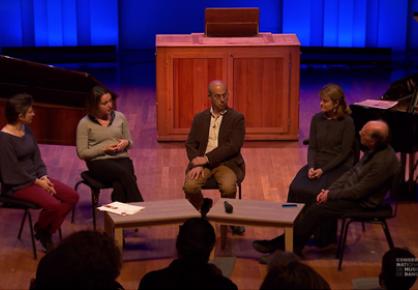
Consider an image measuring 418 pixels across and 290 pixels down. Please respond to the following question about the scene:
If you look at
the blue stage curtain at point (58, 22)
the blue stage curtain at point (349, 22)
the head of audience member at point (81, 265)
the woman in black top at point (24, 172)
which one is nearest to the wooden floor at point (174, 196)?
the woman in black top at point (24, 172)

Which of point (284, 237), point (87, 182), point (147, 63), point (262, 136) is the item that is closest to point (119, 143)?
point (87, 182)

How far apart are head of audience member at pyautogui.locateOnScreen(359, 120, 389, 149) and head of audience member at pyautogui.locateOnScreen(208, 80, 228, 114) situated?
1.21 metres

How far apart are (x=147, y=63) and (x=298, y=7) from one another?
2.31m

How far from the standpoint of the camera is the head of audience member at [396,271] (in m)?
4.38

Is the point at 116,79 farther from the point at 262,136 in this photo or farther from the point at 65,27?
the point at 262,136

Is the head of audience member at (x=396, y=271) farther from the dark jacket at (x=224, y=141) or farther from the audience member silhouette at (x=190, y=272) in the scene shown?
the dark jacket at (x=224, y=141)

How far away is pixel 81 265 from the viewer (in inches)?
160

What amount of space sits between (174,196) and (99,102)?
1368 millimetres

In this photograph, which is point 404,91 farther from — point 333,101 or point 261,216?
point 261,216

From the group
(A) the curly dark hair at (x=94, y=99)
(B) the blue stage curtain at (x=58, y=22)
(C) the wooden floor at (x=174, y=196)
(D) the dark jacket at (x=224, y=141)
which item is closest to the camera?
(C) the wooden floor at (x=174, y=196)

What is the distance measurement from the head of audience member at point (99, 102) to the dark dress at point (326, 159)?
60.5 inches

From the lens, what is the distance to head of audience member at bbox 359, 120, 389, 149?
6504 mm

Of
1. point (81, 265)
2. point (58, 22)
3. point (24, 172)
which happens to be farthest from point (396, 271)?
point (58, 22)

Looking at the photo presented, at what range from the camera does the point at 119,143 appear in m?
7.24
